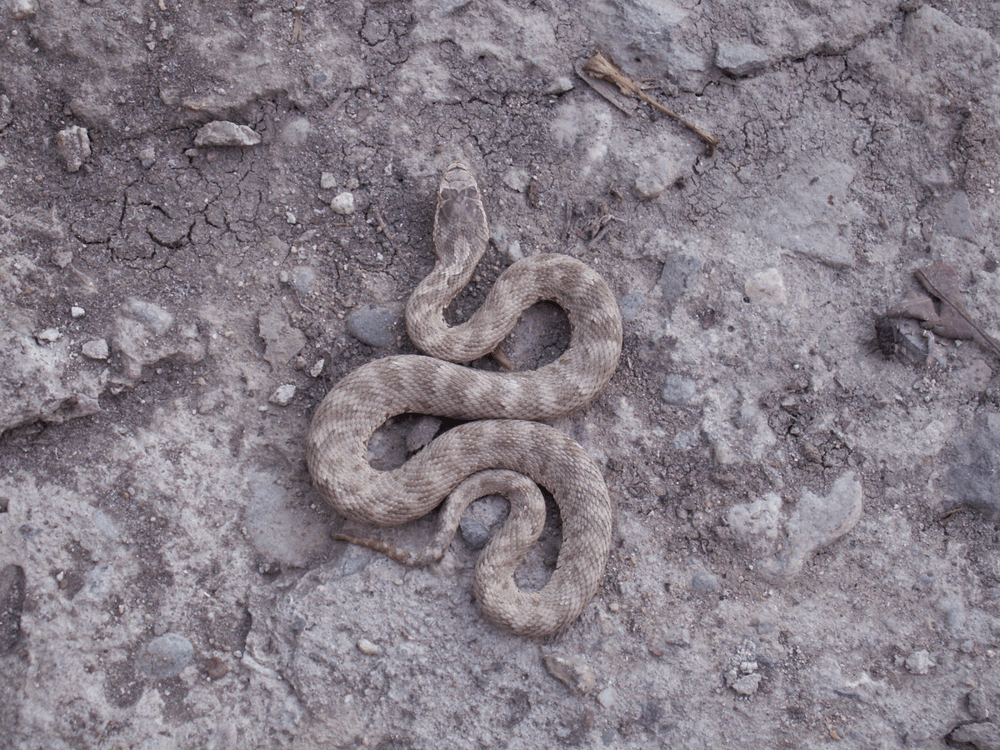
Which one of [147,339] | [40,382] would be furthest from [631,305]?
[40,382]

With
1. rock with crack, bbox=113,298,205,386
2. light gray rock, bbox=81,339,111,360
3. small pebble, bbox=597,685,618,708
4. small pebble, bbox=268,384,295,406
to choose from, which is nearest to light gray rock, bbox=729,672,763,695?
small pebble, bbox=597,685,618,708

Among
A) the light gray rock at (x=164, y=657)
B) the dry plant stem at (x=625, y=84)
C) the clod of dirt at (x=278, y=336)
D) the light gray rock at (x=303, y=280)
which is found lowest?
the light gray rock at (x=164, y=657)

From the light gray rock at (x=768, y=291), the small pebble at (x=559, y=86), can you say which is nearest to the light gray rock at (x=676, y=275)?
the light gray rock at (x=768, y=291)

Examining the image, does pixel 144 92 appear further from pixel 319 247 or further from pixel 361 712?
pixel 361 712

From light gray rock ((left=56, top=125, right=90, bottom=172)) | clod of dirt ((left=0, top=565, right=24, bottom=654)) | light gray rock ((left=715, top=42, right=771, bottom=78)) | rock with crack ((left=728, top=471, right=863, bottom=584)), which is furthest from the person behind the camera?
light gray rock ((left=715, top=42, right=771, bottom=78))

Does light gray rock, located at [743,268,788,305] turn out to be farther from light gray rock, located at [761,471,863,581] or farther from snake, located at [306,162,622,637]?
light gray rock, located at [761,471,863,581]

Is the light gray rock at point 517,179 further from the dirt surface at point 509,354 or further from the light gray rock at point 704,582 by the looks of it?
the light gray rock at point 704,582
